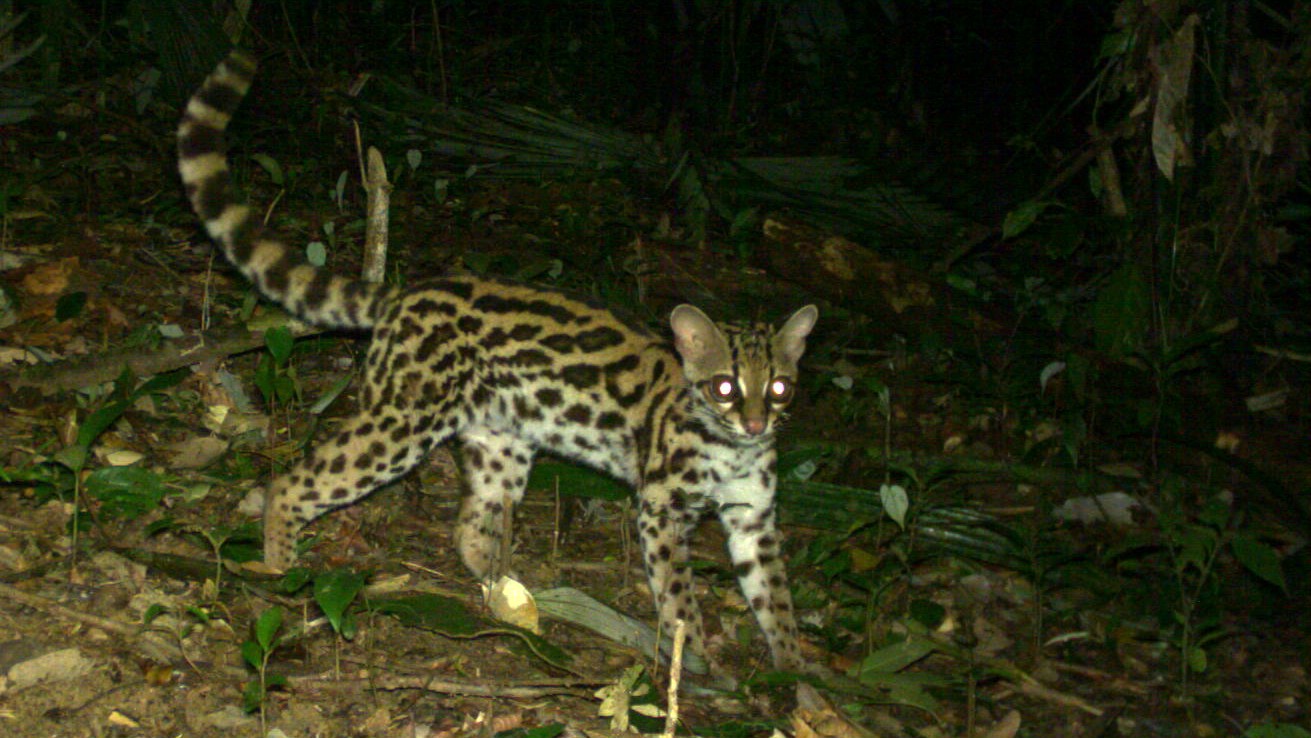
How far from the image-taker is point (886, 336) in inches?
265

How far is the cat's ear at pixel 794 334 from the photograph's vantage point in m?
4.87

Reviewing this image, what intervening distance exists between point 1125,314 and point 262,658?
4.17 meters

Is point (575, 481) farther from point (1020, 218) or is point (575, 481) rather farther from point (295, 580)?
point (1020, 218)

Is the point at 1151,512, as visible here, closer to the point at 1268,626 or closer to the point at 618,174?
the point at 1268,626

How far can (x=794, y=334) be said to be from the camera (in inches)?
194

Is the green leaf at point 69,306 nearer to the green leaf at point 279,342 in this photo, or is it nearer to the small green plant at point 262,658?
the green leaf at point 279,342

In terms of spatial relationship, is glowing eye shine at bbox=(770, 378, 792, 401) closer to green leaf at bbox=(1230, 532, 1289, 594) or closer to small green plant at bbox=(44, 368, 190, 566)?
green leaf at bbox=(1230, 532, 1289, 594)

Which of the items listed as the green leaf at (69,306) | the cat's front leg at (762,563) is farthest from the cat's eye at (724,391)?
the green leaf at (69,306)

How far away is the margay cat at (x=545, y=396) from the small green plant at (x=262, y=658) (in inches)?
45.6

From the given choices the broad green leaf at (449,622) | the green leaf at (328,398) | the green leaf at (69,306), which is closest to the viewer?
the broad green leaf at (449,622)

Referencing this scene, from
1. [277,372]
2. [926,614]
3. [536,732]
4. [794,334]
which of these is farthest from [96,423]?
[926,614]

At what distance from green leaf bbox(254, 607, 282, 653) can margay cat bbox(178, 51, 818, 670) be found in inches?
46.9

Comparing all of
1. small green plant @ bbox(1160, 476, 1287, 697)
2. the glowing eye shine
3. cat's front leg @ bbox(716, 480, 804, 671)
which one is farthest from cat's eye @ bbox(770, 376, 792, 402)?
small green plant @ bbox(1160, 476, 1287, 697)

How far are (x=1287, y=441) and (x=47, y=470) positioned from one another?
4922 millimetres
